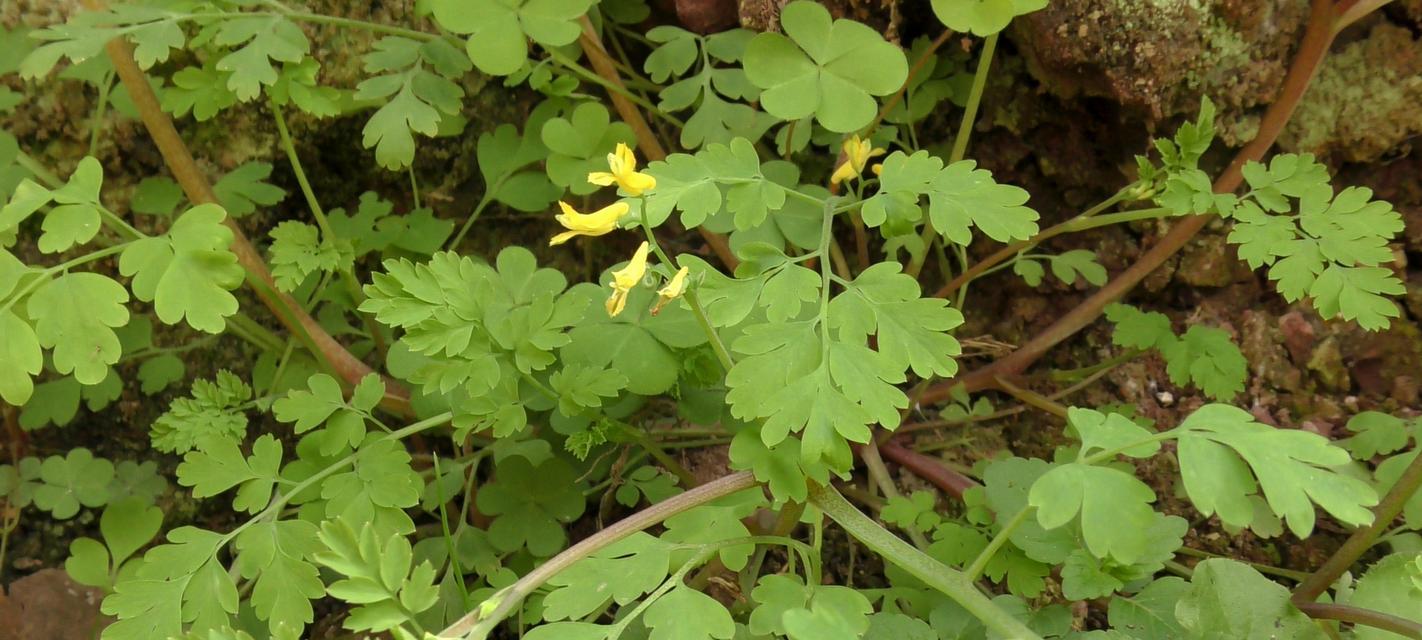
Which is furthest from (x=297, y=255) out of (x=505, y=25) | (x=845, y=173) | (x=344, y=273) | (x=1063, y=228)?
(x=1063, y=228)

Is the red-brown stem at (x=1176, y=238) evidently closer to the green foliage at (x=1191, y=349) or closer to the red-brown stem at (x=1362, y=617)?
the green foliage at (x=1191, y=349)

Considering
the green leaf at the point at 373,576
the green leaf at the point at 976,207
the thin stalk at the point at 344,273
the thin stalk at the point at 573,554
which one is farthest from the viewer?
the thin stalk at the point at 344,273

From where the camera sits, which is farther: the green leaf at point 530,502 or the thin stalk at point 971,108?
the green leaf at point 530,502

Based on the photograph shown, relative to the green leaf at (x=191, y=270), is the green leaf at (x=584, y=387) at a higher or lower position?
lower

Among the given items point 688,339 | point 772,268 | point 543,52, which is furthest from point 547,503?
point 543,52

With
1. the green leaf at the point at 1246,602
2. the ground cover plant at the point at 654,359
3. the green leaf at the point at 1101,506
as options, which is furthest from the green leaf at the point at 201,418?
the green leaf at the point at 1246,602

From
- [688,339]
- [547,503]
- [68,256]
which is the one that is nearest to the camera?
[688,339]

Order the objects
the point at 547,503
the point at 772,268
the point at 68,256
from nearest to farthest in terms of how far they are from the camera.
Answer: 1. the point at 772,268
2. the point at 547,503
3. the point at 68,256

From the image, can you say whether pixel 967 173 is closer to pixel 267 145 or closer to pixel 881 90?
pixel 881 90
